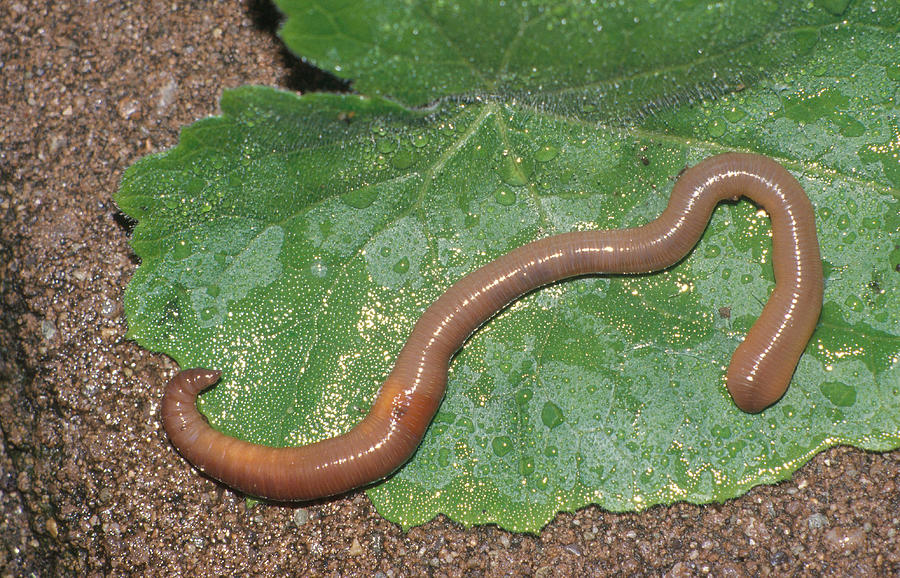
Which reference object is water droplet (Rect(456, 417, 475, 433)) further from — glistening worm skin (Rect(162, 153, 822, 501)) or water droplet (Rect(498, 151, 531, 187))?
water droplet (Rect(498, 151, 531, 187))

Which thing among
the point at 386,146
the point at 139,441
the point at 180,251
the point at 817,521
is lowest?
the point at 817,521

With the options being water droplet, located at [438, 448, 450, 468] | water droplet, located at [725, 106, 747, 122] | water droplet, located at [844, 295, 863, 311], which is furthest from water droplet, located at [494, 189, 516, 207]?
water droplet, located at [844, 295, 863, 311]

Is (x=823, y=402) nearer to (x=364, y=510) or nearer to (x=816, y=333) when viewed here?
(x=816, y=333)

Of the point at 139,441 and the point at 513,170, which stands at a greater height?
the point at 513,170

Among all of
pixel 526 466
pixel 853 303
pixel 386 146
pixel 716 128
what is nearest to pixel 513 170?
pixel 386 146

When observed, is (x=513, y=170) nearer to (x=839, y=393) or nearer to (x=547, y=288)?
(x=547, y=288)

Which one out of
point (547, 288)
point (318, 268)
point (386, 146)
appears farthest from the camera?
point (547, 288)
